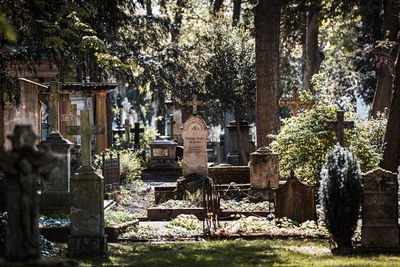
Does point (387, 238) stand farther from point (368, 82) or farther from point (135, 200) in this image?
point (368, 82)

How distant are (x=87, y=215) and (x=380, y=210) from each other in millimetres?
4351

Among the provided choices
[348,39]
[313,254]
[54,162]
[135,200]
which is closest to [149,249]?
[313,254]

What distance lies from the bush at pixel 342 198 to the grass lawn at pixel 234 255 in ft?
1.35

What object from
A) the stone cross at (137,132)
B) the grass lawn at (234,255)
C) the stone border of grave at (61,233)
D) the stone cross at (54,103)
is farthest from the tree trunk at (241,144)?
the grass lawn at (234,255)

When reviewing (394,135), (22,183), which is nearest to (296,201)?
(394,135)

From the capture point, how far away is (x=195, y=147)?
16.6 metres

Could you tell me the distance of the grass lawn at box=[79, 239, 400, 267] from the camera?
7.85 metres

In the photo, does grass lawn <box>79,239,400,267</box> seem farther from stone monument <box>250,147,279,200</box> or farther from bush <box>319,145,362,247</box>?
stone monument <box>250,147,279,200</box>

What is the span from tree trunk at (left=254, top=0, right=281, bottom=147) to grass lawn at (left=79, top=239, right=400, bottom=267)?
8.36m

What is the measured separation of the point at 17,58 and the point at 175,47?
1417 centimetres

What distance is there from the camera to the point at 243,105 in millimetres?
29266

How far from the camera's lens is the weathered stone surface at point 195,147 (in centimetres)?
1653

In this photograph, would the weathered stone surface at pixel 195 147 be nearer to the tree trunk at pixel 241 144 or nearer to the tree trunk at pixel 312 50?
the tree trunk at pixel 312 50

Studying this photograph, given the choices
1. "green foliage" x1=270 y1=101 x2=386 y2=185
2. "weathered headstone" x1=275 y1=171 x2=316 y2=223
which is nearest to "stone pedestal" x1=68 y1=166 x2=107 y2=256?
"weathered headstone" x1=275 y1=171 x2=316 y2=223
